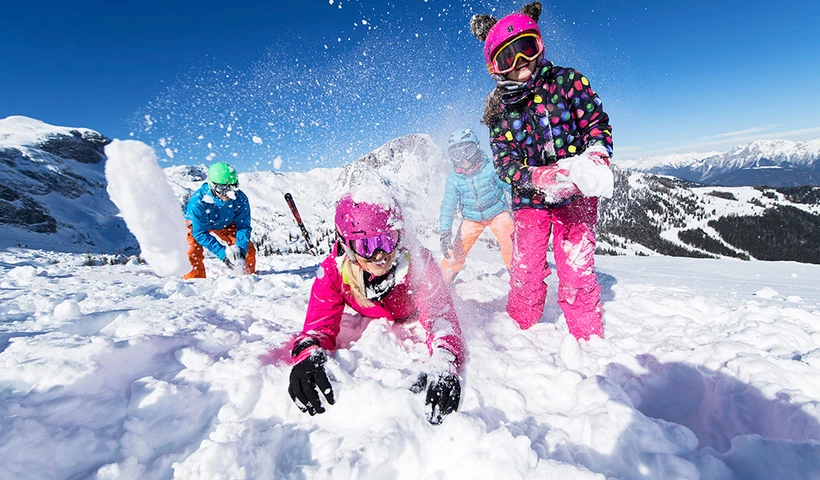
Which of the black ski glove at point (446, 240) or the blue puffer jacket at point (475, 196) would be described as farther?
the black ski glove at point (446, 240)

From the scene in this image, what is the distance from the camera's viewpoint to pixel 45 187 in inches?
2813

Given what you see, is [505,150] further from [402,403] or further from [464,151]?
[464,151]

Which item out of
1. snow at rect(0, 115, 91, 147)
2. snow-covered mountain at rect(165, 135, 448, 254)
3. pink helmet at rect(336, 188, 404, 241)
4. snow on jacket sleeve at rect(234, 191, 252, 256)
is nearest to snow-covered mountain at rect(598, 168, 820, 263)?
snow-covered mountain at rect(165, 135, 448, 254)

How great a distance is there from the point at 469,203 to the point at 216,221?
4853 mm

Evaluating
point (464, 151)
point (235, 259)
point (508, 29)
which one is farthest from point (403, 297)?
point (235, 259)

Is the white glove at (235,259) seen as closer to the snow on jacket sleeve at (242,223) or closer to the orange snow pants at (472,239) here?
the snow on jacket sleeve at (242,223)

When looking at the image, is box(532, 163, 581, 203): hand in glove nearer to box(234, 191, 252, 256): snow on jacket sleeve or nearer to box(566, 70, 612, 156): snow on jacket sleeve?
box(566, 70, 612, 156): snow on jacket sleeve

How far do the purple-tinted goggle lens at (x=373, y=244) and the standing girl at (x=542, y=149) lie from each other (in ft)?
3.76

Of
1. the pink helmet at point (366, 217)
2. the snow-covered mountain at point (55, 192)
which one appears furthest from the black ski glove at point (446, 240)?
the snow-covered mountain at point (55, 192)

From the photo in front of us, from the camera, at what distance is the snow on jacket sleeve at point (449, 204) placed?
5855 millimetres

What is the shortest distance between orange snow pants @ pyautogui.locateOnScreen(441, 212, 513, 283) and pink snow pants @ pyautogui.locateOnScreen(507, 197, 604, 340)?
2.14 metres

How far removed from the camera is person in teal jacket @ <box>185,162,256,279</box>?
6648 millimetres

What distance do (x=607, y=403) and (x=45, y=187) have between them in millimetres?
101640

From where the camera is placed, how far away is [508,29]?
8.94 feet
